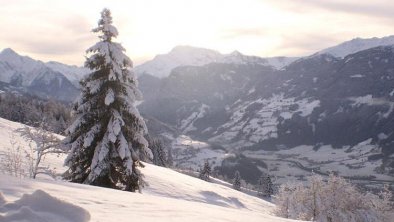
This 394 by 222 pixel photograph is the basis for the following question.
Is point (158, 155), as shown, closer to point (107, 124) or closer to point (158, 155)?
point (158, 155)

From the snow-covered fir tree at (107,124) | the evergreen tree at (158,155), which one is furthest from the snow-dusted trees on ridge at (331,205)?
the evergreen tree at (158,155)

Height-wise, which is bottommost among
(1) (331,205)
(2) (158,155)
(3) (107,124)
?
(1) (331,205)

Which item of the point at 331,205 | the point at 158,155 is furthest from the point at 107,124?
the point at 158,155

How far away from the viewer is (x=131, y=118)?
22.9 meters

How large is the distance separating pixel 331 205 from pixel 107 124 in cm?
3715

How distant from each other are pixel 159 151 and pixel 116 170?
87049 mm

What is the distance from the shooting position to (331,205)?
52.0 m

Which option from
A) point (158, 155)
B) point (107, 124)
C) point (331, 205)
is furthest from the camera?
point (158, 155)

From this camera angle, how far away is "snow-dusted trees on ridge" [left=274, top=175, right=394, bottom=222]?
51.3 m

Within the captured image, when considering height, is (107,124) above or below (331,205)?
above

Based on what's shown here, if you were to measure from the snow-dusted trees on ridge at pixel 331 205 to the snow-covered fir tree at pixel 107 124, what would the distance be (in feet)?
109

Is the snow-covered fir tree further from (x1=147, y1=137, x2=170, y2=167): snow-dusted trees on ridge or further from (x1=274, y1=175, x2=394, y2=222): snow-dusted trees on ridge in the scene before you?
(x1=147, y1=137, x2=170, y2=167): snow-dusted trees on ridge

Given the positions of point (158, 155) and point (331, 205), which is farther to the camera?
point (158, 155)

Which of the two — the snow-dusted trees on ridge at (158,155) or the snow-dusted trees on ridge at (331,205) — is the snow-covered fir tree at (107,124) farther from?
the snow-dusted trees on ridge at (158,155)
